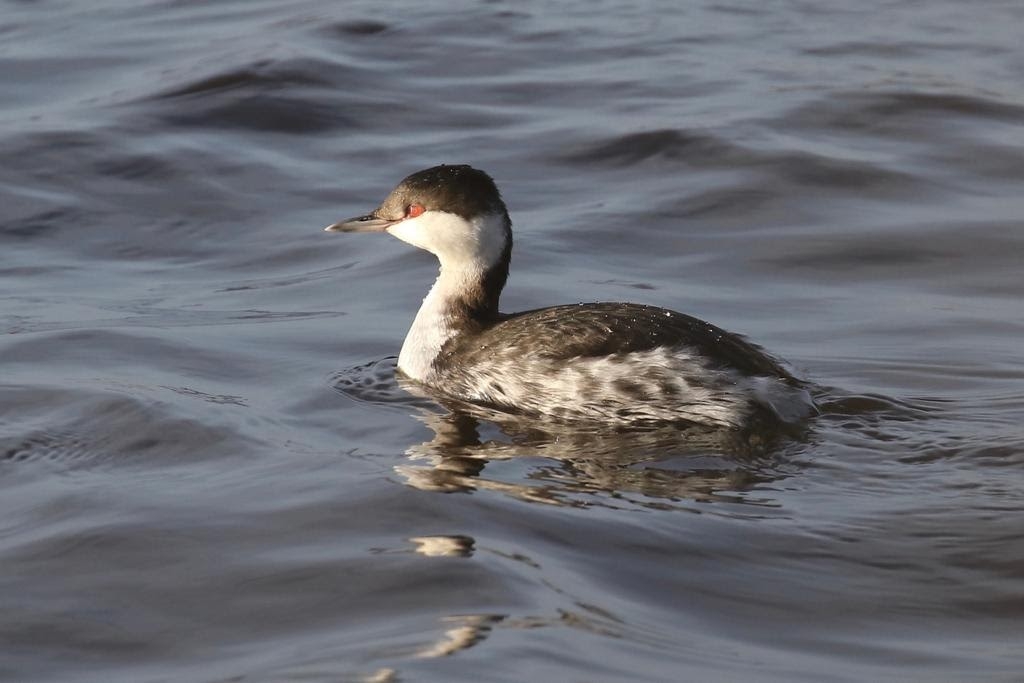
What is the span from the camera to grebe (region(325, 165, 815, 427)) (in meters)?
7.43

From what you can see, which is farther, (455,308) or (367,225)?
(367,225)

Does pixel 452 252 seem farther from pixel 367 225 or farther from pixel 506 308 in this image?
pixel 506 308

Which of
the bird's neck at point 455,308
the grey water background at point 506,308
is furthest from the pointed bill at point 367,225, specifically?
the grey water background at point 506,308

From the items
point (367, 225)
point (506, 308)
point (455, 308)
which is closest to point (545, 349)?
point (455, 308)

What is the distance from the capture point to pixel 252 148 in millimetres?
13141

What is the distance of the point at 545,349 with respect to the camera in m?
7.73

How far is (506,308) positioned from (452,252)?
1.07 metres

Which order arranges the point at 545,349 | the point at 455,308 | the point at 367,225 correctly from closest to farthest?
the point at 545,349
the point at 455,308
the point at 367,225

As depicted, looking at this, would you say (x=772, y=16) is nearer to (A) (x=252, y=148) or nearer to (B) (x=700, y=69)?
(B) (x=700, y=69)

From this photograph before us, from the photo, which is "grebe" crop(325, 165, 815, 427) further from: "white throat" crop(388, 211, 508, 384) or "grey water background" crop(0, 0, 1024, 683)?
"grey water background" crop(0, 0, 1024, 683)

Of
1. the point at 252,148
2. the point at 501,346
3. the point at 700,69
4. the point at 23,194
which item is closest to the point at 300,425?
the point at 501,346

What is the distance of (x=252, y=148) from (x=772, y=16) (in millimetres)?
5568

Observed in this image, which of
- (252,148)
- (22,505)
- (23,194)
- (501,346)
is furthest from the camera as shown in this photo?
(252,148)

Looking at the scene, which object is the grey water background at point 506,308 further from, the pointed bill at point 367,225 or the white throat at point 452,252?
the pointed bill at point 367,225
